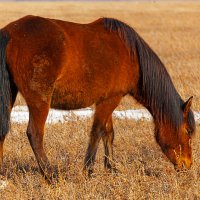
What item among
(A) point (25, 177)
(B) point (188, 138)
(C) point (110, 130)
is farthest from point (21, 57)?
(B) point (188, 138)

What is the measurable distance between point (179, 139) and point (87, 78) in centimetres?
134

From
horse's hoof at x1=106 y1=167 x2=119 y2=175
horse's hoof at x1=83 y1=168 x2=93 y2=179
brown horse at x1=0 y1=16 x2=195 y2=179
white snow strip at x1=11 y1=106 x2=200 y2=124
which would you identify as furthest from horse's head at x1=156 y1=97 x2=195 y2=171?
white snow strip at x1=11 y1=106 x2=200 y2=124

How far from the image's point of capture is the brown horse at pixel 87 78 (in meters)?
5.82

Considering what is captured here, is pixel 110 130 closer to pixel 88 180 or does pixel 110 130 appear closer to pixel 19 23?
pixel 88 180

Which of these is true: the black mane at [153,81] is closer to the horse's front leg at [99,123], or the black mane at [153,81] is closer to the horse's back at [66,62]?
the horse's back at [66,62]

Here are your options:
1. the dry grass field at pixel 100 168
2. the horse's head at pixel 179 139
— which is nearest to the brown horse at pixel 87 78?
the horse's head at pixel 179 139

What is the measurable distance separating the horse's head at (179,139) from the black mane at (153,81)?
4 cm

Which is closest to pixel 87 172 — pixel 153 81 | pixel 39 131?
pixel 39 131

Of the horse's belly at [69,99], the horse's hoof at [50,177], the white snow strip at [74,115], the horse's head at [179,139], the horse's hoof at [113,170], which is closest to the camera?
the horse's hoof at [50,177]

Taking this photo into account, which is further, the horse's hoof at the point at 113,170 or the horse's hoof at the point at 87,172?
the horse's hoof at the point at 113,170

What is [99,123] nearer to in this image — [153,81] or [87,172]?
[87,172]

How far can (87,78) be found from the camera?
6105mm

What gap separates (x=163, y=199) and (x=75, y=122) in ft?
12.8

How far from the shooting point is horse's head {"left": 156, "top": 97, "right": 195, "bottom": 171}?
644 cm
